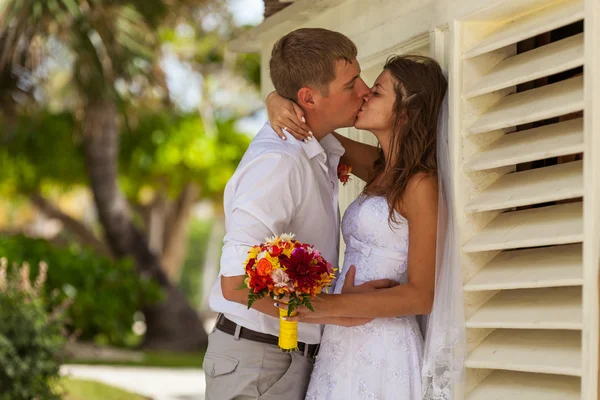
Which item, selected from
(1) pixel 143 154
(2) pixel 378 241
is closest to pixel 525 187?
(2) pixel 378 241

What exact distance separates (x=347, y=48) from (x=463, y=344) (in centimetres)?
111

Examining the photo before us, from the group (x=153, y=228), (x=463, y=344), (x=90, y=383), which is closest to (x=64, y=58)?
(x=90, y=383)

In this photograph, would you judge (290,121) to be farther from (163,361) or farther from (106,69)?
(163,361)

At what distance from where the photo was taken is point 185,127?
627 inches

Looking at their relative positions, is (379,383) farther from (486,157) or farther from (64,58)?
(64,58)

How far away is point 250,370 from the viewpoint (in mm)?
3066

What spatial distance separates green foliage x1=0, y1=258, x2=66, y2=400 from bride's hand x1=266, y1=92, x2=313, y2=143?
3.92 m

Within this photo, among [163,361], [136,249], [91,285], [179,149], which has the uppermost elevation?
[179,149]

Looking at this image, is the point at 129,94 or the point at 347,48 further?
the point at 129,94

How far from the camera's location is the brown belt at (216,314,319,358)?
3086 millimetres

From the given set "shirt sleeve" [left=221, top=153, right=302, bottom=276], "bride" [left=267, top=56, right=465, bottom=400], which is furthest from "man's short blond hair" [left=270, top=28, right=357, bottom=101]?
"shirt sleeve" [left=221, top=153, right=302, bottom=276]

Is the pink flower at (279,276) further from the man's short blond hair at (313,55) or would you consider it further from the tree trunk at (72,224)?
the tree trunk at (72,224)

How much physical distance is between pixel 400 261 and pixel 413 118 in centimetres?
51

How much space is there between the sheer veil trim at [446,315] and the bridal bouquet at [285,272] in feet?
1.28
